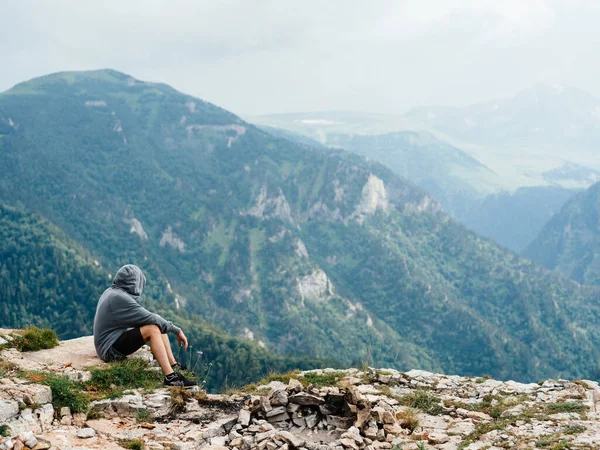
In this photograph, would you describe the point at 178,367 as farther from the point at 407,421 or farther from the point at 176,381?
the point at 407,421

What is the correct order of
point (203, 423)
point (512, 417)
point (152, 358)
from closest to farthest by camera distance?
1. point (203, 423)
2. point (512, 417)
3. point (152, 358)

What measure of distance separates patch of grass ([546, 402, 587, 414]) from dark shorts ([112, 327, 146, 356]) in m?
9.85

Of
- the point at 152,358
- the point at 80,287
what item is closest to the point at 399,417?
the point at 152,358

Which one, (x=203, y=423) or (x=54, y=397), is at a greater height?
(x=54, y=397)

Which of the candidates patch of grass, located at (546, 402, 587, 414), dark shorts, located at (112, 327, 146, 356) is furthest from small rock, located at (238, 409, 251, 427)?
patch of grass, located at (546, 402, 587, 414)

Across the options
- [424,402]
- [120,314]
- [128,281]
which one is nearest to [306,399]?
[424,402]

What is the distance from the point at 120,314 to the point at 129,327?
0.47 meters

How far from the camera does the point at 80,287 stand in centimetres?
19188

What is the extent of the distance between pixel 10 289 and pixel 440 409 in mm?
203680

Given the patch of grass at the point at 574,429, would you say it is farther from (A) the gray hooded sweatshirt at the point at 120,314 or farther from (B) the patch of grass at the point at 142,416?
(A) the gray hooded sweatshirt at the point at 120,314

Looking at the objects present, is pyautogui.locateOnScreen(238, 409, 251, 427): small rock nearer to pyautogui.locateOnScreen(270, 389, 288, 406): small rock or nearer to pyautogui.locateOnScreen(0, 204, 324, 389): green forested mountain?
pyautogui.locateOnScreen(270, 389, 288, 406): small rock

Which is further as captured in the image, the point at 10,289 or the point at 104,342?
the point at 10,289

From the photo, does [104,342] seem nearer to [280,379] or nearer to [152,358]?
[152,358]

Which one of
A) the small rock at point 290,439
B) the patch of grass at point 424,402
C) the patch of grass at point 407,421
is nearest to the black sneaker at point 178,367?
the small rock at point 290,439
